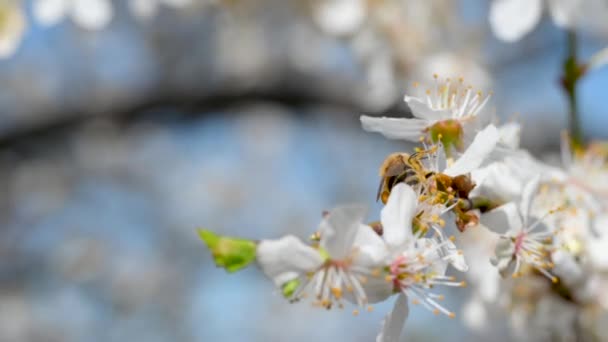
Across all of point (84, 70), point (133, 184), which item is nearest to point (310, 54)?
point (84, 70)

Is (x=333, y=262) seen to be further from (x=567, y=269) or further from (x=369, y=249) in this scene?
(x=567, y=269)

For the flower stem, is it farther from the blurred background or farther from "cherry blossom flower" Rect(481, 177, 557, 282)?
the blurred background

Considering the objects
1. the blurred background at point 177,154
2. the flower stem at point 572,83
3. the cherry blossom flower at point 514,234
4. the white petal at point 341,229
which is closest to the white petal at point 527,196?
the cherry blossom flower at point 514,234

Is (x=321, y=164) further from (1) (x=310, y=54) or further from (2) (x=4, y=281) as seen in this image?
(2) (x=4, y=281)

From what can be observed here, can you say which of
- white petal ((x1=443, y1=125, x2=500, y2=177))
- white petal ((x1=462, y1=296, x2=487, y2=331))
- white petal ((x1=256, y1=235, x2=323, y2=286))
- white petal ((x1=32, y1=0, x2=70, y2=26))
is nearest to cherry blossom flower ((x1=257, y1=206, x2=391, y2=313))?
white petal ((x1=256, y1=235, x2=323, y2=286))

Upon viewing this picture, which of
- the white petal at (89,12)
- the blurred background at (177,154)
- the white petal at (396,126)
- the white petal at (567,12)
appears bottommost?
the blurred background at (177,154)

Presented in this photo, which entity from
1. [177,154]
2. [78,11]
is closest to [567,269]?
[78,11]

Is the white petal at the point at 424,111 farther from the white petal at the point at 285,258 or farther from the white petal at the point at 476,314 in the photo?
the white petal at the point at 476,314

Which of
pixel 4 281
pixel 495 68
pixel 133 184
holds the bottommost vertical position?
pixel 4 281
